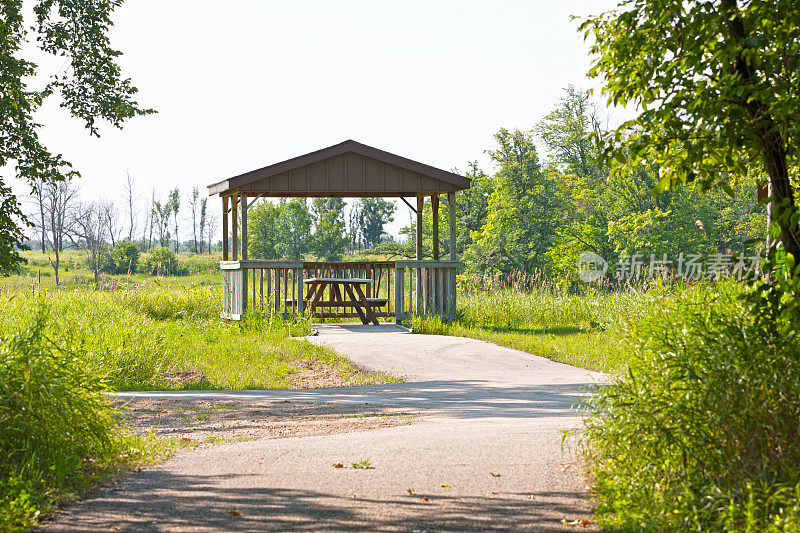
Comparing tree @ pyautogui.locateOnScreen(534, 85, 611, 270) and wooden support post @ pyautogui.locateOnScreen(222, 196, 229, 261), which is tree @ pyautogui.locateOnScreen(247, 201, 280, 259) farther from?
wooden support post @ pyautogui.locateOnScreen(222, 196, 229, 261)

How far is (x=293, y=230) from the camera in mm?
56312

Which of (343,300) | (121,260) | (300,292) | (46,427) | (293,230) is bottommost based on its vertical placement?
(46,427)

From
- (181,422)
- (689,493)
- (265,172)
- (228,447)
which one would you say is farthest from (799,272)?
(265,172)

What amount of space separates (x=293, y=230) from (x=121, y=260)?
41.2ft

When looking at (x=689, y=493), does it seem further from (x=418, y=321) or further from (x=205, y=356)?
(x=418, y=321)

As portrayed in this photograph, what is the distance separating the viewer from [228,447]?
224 inches

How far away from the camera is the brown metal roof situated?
16.0 m

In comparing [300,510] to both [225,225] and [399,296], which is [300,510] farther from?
[225,225]

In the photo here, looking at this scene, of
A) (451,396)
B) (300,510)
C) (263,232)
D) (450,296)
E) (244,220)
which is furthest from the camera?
(263,232)

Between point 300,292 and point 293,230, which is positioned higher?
point 293,230

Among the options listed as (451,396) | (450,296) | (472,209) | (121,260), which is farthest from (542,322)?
(121,260)

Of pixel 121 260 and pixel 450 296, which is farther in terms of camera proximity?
pixel 121 260

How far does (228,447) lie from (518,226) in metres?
30.1

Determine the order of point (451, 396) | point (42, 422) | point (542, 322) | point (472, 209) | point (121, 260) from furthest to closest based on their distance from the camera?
point (121, 260) → point (472, 209) → point (542, 322) → point (451, 396) → point (42, 422)
